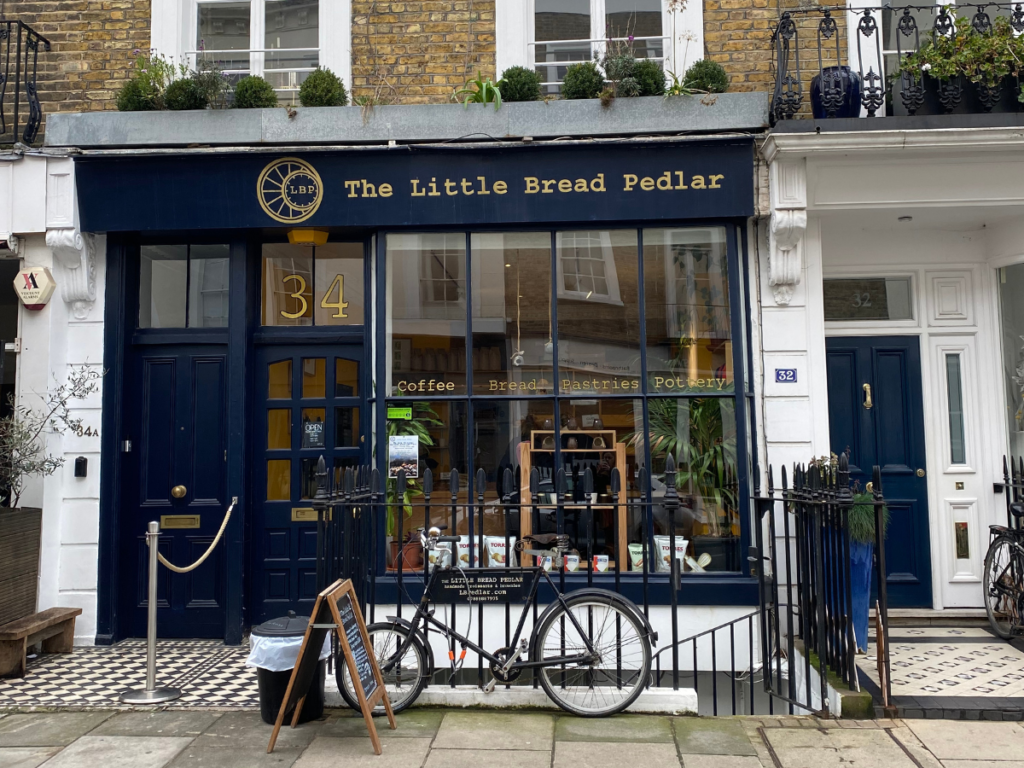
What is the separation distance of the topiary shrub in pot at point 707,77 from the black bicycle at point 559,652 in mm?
4520

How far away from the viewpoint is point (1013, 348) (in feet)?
25.3

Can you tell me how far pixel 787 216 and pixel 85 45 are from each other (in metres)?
6.69

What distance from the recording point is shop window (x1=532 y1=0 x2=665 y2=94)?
25.6 ft

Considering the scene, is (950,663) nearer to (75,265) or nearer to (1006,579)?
(1006,579)

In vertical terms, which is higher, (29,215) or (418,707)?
(29,215)

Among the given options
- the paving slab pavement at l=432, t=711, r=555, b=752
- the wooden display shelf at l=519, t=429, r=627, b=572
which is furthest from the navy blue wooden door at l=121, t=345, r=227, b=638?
the paving slab pavement at l=432, t=711, r=555, b=752

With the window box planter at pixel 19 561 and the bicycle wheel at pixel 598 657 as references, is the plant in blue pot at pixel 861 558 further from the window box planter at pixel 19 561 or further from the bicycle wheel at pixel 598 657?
the window box planter at pixel 19 561

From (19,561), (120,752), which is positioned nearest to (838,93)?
(120,752)

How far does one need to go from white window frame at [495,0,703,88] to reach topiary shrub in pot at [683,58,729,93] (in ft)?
0.86

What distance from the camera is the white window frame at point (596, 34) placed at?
7.63 meters

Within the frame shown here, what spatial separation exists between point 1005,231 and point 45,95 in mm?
9011

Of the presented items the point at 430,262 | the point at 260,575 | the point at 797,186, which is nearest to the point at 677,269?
the point at 797,186

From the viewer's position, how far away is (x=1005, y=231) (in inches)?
299

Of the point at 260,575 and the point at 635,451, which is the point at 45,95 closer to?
the point at 260,575
